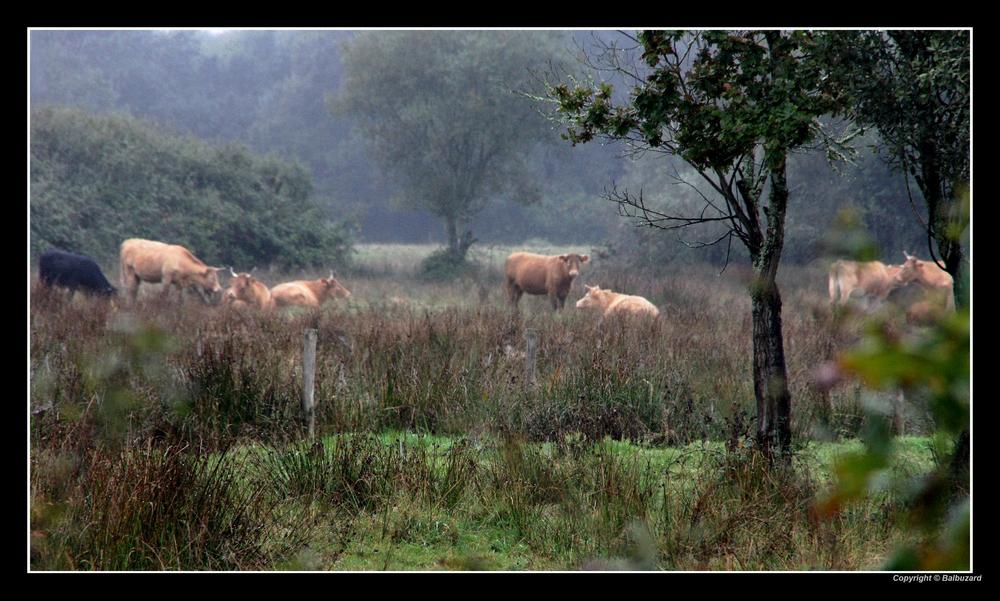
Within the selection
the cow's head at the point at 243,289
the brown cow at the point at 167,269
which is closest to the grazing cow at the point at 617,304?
the cow's head at the point at 243,289

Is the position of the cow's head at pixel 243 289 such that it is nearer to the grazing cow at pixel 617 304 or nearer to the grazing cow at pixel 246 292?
the grazing cow at pixel 246 292

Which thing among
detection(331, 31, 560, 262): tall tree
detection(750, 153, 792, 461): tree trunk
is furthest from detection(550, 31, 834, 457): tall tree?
detection(331, 31, 560, 262): tall tree

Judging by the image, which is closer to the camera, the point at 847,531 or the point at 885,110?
the point at 847,531

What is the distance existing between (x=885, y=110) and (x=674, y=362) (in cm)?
428

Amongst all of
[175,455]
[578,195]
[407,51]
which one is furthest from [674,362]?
[578,195]

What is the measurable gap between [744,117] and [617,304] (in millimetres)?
8879

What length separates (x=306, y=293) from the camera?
17969mm

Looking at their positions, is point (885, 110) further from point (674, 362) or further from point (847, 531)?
point (674, 362)

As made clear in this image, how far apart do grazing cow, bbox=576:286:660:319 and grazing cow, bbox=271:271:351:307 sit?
584cm

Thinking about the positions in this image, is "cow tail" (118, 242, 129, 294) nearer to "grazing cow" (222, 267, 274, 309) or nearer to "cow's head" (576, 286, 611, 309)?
"grazing cow" (222, 267, 274, 309)

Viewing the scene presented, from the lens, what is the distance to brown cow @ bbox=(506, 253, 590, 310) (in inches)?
739

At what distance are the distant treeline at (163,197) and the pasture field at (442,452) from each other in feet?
50.3

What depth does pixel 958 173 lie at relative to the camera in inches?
205

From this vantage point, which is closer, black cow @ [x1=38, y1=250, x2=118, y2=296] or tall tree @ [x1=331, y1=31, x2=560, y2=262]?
black cow @ [x1=38, y1=250, x2=118, y2=296]
